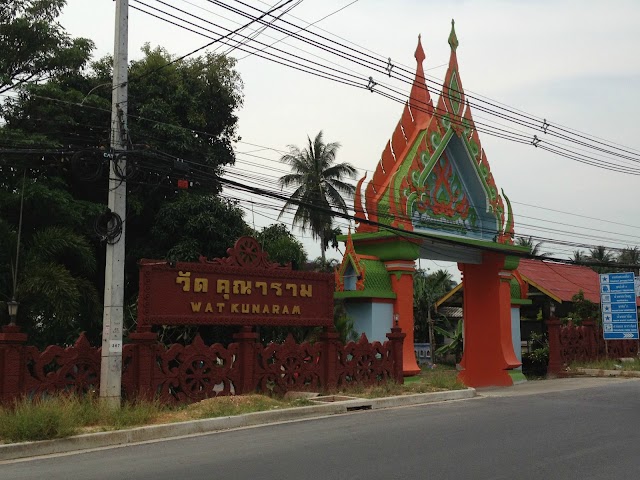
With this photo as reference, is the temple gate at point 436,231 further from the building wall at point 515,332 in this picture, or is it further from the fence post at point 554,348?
the fence post at point 554,348

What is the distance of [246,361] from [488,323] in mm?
10813

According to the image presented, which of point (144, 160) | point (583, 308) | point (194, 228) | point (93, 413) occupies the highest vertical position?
point (144, 160)

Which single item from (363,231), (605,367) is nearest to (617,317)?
(605,367)

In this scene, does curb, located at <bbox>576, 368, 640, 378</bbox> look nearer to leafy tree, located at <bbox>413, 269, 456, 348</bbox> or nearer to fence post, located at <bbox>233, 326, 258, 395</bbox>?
leafy tree, located at <bbox>413, 269, 456, 348</bbox>

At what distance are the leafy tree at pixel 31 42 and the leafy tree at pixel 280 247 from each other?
933 centimetres

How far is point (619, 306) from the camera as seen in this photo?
25.7 meters

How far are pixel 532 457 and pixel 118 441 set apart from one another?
5.88m

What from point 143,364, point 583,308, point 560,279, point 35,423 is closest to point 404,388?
point 143,364

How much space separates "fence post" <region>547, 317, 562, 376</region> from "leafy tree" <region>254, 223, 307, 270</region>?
30.9 feet

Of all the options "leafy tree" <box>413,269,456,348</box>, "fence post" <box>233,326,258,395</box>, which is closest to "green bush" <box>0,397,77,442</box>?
"fence post" <box>233,326,258,395</box>

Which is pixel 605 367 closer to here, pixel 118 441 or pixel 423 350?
pixel 423 350

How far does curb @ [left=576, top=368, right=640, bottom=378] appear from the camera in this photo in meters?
24.3

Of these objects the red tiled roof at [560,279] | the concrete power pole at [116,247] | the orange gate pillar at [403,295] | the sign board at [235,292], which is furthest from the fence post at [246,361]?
the red tiled roof at [560,279]

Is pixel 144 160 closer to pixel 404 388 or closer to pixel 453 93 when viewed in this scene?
pixel 404 388
